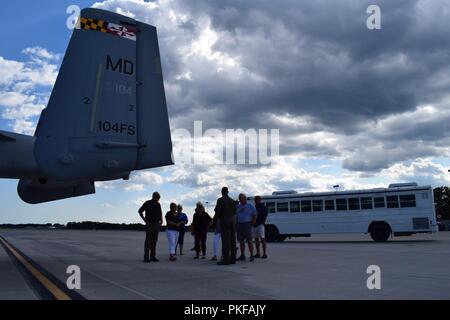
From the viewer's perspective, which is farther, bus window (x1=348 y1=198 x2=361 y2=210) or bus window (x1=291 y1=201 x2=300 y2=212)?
bus window (x1=291 y1=201 x2=300 y2=212)

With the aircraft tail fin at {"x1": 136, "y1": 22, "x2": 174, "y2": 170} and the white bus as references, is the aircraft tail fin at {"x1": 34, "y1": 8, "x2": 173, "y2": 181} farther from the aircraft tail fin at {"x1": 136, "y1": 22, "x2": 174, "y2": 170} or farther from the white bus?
the white bus

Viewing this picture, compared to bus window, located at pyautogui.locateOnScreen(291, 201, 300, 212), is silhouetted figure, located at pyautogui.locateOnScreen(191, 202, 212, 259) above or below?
below

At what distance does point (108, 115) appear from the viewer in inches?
336

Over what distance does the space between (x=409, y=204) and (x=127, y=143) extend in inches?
608

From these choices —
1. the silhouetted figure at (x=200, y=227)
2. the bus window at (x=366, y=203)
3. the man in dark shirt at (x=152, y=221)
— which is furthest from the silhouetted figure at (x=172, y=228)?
the bus window at (x=366, y=203)

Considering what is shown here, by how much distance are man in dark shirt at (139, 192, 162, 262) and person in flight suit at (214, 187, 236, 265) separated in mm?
1730

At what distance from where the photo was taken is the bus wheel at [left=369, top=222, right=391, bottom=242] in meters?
20.2

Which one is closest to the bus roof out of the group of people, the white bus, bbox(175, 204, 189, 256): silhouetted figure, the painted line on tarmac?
the white bus

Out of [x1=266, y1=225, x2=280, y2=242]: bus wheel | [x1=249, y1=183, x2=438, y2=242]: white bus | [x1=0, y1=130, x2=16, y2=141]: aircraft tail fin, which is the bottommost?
[x1=266, y1=225, x2=280, y2=242]: bus wheel

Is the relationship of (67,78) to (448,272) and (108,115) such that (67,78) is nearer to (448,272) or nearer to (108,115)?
(108,115)

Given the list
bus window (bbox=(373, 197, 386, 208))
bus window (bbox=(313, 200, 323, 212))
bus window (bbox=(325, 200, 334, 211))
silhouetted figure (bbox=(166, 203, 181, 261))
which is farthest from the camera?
bus window (bbox=(313, 200, 323, 212))
